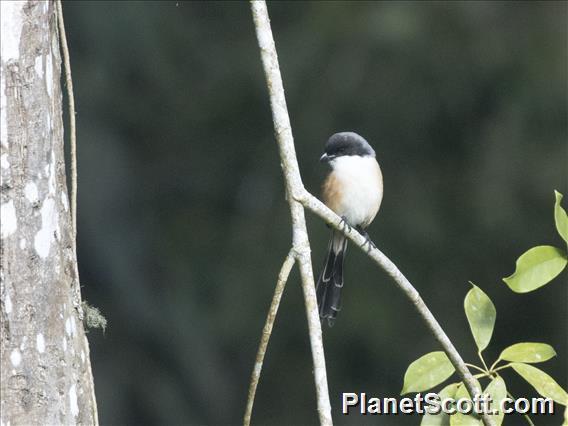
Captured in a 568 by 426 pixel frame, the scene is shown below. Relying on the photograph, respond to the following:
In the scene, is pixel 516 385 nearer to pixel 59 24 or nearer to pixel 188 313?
pixel 188 313

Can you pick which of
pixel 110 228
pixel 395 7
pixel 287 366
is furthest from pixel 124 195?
pixel 395 7

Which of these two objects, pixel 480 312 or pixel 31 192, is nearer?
pixel 31 192

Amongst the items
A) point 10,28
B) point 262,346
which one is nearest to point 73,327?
point 262,346

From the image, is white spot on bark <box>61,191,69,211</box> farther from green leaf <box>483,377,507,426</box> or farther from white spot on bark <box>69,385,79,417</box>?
green leaf <box>483,377,507,426</box>

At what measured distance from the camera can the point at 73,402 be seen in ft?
7.41

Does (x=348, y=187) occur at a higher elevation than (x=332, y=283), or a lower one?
higher

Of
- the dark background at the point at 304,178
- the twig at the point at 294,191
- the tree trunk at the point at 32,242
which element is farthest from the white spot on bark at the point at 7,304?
the dark background at the point at 304,178

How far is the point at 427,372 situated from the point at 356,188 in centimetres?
188

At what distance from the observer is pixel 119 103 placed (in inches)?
296

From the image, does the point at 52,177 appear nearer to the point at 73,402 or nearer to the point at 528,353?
the point at 73,402

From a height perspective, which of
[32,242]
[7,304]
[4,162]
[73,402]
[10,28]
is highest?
[10,28]

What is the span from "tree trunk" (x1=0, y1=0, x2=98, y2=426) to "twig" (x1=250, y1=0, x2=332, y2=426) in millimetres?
570

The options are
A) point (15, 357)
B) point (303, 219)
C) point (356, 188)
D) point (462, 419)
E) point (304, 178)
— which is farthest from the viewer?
point (304, 178)

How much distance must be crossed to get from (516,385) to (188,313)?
95.5 inches
